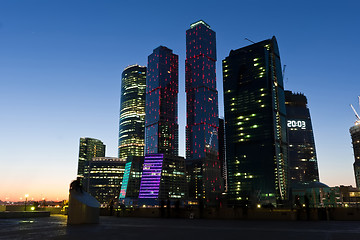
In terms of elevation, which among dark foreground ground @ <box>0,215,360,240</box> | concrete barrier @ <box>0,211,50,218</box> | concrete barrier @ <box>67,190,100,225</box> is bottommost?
concrete barrier @ <box>0,211,50,218</box>

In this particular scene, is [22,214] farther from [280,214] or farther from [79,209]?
[280,214]

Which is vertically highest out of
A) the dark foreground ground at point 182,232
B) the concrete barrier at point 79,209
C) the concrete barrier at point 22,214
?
the concrete barrier at point 79,209

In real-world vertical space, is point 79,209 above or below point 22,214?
above

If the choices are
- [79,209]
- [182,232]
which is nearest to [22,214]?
[79,209]

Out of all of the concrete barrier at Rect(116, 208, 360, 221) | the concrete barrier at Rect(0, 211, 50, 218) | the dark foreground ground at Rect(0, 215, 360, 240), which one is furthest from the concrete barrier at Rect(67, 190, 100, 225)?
the concrete barrier at Rect(0, 211, 50, 218)

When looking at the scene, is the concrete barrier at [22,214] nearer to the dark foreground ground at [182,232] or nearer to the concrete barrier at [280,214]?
the concrete barrier at [280,214]

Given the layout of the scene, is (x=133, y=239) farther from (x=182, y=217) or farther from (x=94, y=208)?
(x=182, y=217)

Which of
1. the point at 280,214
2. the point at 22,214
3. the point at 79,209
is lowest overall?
the point at 22,214

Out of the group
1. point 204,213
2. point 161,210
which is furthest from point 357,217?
point 161,210

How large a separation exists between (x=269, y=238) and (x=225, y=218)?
2411cm

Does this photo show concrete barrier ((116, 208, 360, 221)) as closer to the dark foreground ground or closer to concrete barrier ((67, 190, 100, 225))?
the dark foreground ground

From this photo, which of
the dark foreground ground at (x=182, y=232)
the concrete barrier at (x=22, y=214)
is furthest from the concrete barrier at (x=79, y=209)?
the concrete barrier at (x=22, y=214)

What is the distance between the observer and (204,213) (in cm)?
4322

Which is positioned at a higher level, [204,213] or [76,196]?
[76,196]
